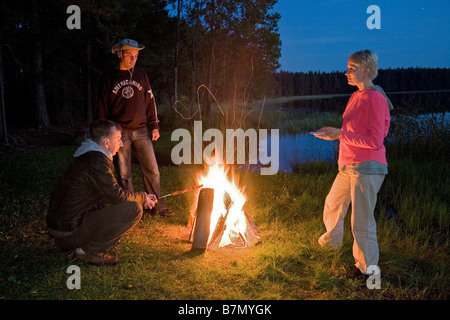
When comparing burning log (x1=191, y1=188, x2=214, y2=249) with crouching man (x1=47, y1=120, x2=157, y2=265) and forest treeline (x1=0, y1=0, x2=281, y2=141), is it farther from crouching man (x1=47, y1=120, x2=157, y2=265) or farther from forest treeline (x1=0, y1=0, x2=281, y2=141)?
forest treeline (x1=0, y1=0, x2=281, y2=141)

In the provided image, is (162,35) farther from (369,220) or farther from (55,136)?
(369,220)

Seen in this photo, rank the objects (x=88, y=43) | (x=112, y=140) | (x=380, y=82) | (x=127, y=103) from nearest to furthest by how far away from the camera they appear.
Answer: (x=112, y=140) < (x=127, y=103) < (x=88, y=43) < (x=380, y=82)

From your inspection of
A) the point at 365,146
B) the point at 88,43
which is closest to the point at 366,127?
the point at 365,146

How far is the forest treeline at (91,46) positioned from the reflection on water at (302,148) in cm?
292

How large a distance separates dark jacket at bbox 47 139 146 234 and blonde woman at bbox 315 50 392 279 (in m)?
2.34

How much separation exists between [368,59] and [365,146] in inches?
32.4

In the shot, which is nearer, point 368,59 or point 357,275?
point 368,59

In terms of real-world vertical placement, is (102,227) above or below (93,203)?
below

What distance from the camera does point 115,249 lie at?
440 cm

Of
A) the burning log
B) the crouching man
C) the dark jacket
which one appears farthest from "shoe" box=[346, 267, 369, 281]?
the dark jacket

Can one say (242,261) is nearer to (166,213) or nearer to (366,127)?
(166,213)

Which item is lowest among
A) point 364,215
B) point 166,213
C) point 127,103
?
point 166,213

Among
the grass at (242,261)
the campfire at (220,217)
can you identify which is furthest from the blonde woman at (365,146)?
the campfire at (220,217)

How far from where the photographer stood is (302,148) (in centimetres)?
1592
